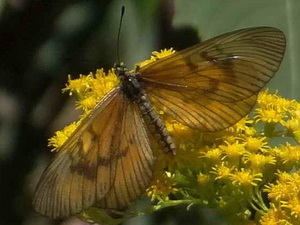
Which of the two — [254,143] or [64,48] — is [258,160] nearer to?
[254,143]

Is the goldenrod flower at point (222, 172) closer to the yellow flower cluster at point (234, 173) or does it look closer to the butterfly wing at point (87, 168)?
the yellow flower cluster at point (234, 173)

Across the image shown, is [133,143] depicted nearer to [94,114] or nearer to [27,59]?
[94,114]

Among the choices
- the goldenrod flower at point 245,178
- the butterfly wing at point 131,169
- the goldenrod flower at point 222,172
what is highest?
the butterfly wing at point 131,169

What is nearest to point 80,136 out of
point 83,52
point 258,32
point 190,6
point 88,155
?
point 88,155

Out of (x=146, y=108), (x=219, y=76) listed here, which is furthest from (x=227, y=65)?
(x=146, y=108)

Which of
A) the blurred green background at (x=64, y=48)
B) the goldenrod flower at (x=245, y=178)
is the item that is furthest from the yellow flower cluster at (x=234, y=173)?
the blurred green background at (x=64, y=48)

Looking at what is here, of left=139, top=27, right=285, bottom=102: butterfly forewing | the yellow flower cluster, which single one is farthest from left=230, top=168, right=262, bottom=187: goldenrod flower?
left=139, top=27, right=285, bottom=102: butterfly forewing
